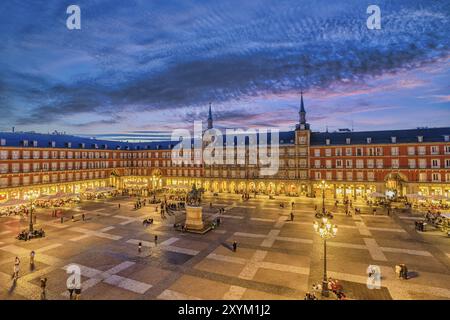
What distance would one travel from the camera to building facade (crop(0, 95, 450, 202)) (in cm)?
4788

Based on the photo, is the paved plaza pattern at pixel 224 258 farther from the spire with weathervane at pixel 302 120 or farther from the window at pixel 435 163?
the spire with weathervane at pixel 302 120

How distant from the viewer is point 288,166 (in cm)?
6066

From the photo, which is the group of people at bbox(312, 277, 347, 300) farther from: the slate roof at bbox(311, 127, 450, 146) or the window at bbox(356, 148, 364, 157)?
the slate roof at bbox(311, 127, 450, 146)

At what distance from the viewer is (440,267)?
1961cm

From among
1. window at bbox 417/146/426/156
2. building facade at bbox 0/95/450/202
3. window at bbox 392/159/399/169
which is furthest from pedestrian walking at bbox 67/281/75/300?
window at bbox 417/146/426/156

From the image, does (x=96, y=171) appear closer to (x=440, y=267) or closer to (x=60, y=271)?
(x=60, y=271)

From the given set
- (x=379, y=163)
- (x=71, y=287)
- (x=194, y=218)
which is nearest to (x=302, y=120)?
(x=379, y=163)

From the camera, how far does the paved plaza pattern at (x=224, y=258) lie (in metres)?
16.3

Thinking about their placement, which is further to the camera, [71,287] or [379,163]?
[379,163]

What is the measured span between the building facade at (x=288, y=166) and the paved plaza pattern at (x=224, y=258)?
51.9 ft

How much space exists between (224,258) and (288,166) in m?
42.8

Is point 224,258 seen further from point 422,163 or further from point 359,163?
point 422,163

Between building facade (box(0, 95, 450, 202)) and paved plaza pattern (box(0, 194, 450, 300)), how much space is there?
15.8 metres

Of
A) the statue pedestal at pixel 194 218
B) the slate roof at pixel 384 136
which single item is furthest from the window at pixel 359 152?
the statue pedestal at pixel 194 218
